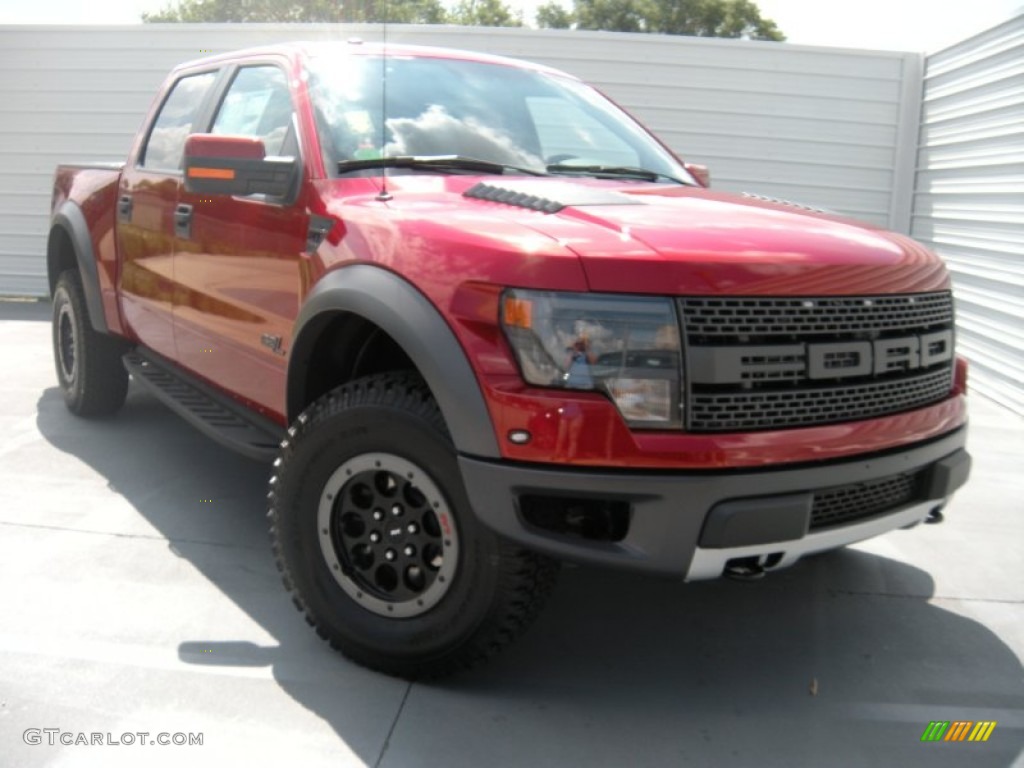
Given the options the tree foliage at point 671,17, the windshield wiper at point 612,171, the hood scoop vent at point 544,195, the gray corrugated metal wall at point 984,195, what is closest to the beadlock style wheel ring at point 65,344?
the windshield wiper at point 612,171

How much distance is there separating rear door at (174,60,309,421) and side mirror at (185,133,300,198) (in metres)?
0.08

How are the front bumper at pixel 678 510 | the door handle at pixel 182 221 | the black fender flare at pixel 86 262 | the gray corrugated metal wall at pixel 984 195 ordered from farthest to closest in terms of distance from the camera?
the gray corrugated metal wall at pixel 984 195
the black fender flare at pixel 86 262
the door handle at pixel 182 221
the front bumper at pixel 678 510

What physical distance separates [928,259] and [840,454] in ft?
2.77

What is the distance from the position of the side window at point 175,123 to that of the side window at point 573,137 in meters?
1.59

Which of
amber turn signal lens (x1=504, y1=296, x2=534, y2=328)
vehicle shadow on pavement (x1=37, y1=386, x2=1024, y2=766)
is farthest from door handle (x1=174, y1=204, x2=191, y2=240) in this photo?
amber turn signal lens (x1=504, y1=296, x2=534, y2=328)

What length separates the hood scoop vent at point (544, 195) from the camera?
9.62ft

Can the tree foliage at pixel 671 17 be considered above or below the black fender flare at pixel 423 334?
above

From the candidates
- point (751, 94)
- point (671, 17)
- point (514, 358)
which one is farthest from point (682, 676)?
point (671, 17)

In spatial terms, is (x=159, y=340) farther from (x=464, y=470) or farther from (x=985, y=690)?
(x=985, y=690)

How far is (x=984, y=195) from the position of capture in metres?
8.07

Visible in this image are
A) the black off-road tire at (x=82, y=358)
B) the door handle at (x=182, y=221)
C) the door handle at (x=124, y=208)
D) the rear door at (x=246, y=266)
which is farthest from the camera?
the black off-road tire at (x=82, y=358)

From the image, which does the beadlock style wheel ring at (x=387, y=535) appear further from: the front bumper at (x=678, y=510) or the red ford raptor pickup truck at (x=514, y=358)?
the front bumper at (x=678, y=510)

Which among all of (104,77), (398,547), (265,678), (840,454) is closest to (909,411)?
(840,454)

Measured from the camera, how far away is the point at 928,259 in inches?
124
